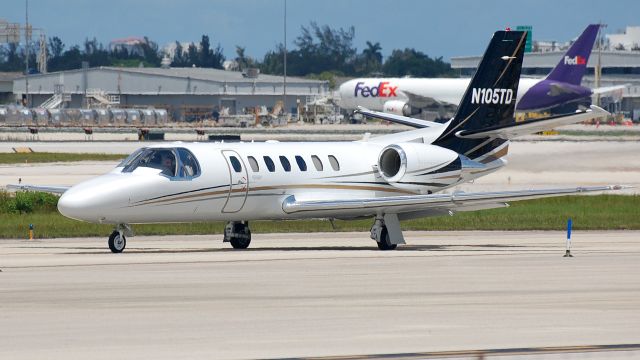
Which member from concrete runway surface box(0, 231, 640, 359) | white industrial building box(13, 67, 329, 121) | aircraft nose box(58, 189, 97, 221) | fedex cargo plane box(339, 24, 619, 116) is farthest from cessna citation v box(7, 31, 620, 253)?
white industrial building box(13, 67, 329, 121)

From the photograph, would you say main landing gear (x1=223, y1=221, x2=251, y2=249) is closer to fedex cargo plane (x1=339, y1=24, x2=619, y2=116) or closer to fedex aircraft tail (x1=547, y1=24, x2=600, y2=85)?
fedex aircraft tail (x1=547, y1=24, x2=600, y2=85)

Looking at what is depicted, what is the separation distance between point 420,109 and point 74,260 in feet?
328

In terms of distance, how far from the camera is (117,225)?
2742cm

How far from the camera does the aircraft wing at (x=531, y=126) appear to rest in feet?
96.2

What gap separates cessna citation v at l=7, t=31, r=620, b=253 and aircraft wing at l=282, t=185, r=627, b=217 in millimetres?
23

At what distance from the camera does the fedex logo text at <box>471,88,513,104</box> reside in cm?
3183

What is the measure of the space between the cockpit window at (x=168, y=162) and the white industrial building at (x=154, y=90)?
136 metres

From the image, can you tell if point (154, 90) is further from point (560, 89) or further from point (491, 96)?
point (491, 96)

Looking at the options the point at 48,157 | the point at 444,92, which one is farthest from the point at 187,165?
the point at 444,92

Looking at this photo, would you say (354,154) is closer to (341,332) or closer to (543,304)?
(543,304)

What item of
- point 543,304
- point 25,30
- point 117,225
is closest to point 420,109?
point 25,30

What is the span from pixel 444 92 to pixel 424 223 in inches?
3298

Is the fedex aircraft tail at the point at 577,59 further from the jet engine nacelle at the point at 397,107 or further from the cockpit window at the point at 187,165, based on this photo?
the cockpit window at the point at 187,165

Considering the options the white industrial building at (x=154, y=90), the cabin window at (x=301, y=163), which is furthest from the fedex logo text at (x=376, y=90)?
the cabin window at (x=301, y=163)
